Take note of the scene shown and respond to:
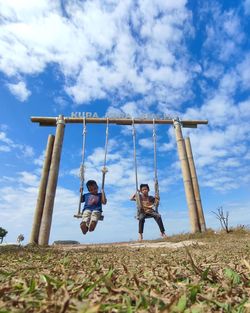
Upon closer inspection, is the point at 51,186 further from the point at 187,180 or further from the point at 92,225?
the point at 187,180

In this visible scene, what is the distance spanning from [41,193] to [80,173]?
1.35m

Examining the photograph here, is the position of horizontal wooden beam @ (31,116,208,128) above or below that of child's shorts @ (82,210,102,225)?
above

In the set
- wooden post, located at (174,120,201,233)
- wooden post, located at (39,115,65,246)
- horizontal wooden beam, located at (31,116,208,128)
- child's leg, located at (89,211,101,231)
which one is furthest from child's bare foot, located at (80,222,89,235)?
horizontal wooden beam, located at (31,116,208,128)

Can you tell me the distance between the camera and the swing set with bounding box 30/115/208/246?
8.89 m

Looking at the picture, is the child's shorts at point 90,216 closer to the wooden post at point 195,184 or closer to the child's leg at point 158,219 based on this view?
the child's leg at point 158,219

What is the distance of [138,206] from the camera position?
942cm

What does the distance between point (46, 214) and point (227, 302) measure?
8.12 metres

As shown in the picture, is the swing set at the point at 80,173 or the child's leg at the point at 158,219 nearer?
the swing set at the point at 80,173

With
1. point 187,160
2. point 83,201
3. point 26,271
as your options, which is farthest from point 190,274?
point 187,160

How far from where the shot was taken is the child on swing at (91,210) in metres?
8.80

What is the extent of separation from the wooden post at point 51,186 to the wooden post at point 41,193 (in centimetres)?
19

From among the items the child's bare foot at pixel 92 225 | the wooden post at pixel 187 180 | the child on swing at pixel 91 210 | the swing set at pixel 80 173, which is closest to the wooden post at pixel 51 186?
the swing set at pixel 80 173

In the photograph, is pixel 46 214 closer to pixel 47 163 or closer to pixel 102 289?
pixel 47 163

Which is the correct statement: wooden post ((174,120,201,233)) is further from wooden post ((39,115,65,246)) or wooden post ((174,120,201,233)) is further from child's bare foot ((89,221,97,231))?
wooden post ((39,115,65,246))
